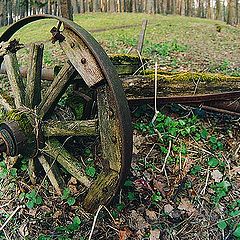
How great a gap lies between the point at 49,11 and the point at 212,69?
13271mm

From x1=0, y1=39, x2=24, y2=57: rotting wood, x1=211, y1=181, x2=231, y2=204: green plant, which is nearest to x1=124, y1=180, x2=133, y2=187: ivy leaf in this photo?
x1=211, y1=181, x2=231, y2=204: green plant

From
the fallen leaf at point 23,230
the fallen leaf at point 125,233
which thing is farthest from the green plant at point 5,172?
the fallen leaf at point 125,233

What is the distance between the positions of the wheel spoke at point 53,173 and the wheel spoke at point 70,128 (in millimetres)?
292

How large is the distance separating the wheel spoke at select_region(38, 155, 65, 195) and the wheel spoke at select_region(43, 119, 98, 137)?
0.96 feet

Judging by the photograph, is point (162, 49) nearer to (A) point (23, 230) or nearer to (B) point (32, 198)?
(B) point (32, 198)

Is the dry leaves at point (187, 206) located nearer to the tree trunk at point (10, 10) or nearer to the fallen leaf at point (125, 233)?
the fallen leaf at point (125, 233)

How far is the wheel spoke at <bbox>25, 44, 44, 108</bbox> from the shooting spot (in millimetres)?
3633

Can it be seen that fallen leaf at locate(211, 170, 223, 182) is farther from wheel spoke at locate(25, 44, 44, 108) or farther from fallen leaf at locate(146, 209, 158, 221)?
wheel spoke at locate(25, 44, 44, 108)

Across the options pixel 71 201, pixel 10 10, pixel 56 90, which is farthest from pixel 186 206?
pixel 10 10

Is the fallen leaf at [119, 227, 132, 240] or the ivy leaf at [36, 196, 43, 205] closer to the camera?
the fallen leaf at [119, 227, 132, 240]

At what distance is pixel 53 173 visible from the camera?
3.48 meters

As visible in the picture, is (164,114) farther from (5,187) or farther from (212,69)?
(212,69)

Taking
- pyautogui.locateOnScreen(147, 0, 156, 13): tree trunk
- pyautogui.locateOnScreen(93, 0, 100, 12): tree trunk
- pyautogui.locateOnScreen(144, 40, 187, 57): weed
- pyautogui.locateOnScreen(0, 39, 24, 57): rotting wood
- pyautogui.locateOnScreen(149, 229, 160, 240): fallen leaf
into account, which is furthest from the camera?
pyautogui.locateOnScreen(147, 0, 156, 13): tree trunk

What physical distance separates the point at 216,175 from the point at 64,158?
59.9 inches
